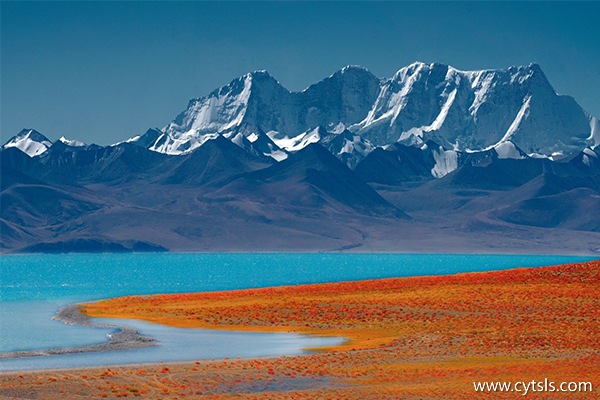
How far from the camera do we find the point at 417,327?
58.4 meters

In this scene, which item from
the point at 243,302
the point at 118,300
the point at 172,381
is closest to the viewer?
the point at 172,381

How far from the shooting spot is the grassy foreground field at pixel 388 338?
125ft

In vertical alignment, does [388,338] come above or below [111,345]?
below

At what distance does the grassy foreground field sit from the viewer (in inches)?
1506

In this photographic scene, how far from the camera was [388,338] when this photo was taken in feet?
180

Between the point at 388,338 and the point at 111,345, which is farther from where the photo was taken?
the point at 388,338

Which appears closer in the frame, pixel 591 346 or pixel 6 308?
pixel 591 346

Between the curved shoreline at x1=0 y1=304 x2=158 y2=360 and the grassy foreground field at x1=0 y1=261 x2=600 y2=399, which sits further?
the curved shoreline at x1=0 y1=304 x2=158 y2=360

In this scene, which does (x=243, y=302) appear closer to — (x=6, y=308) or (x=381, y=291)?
(x=381, y=291)

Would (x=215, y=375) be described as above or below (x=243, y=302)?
below

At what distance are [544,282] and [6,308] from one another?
44.7 m

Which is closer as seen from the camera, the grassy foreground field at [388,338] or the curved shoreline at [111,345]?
the grassy foreground field at [388,338]

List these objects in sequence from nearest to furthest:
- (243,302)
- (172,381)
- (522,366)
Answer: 1. (172,381)
2. (522,366)
3. (243,302)

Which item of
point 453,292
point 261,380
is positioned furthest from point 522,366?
point 453,292
